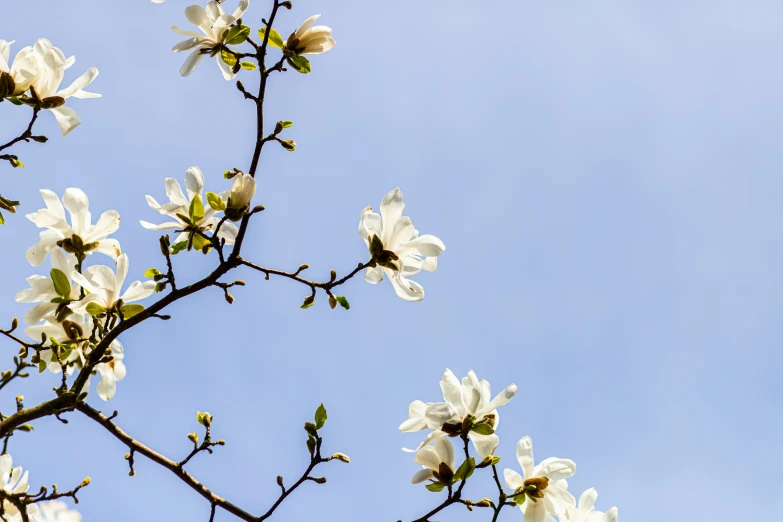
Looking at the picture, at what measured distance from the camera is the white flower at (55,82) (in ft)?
6.61

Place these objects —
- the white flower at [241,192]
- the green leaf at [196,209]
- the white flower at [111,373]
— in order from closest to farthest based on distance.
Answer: the white flower at [241,192], the green leaf at [196,209], the white flower at [111,373]

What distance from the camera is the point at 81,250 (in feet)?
6.58

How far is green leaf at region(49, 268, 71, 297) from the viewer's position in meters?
1.89

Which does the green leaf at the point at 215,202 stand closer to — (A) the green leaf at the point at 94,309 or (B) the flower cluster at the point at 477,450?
(A) the green leaf at the point at 94,309

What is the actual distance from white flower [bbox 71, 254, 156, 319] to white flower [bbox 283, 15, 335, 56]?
81 cm

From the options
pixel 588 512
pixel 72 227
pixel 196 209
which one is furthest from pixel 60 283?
pixel 588 512

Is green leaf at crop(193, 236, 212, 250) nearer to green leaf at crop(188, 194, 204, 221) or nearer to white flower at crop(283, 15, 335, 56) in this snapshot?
green leaf at crop(188, 194, 204, 221)

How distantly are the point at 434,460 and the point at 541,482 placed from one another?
0.31m

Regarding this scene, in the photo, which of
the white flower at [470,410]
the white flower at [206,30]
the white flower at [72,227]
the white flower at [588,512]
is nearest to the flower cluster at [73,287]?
the white flower at [72,227]

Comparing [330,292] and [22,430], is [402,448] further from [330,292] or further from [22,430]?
[22,430]

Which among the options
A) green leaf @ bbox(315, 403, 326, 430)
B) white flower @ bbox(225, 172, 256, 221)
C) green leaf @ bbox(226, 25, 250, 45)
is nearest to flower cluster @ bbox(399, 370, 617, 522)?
green leaf @ bbox(315, 403, 326, 430)

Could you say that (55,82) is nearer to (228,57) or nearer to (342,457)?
(228,57)

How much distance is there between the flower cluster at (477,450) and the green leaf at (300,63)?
102 centimetres

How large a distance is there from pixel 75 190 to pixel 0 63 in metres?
0.46
